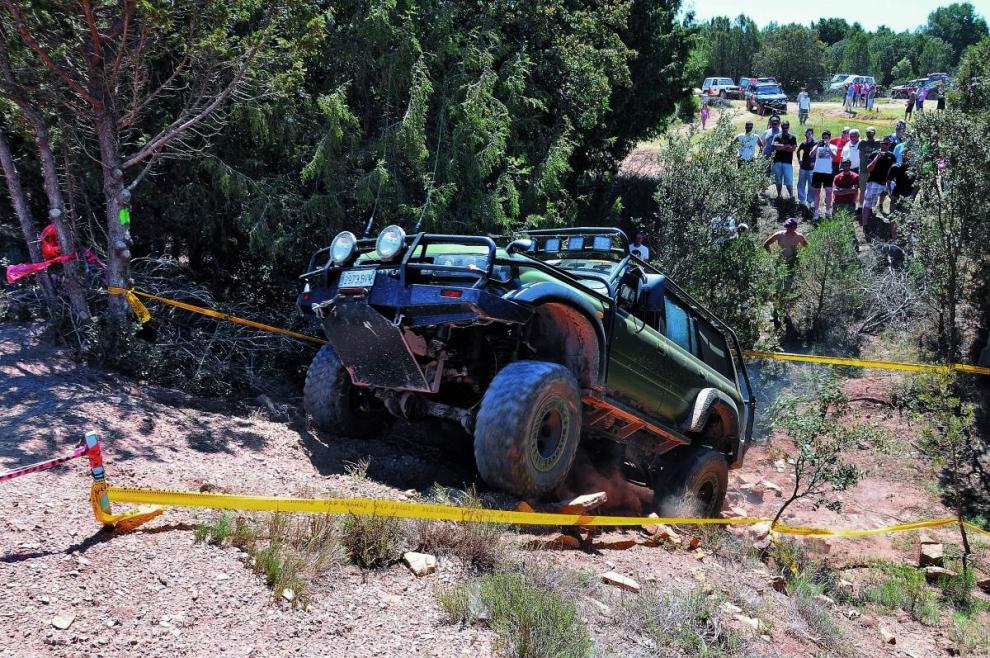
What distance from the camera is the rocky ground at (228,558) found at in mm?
3841

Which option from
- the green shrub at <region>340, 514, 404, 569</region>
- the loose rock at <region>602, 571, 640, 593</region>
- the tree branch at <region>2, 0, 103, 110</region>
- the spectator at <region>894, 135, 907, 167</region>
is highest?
the tree branch at <region>2, 0, 103, 110</region>

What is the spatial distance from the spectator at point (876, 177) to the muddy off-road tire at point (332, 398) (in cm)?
1389

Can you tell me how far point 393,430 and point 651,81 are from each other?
15.0 metres

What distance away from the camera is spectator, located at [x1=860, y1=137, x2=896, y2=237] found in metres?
17.0

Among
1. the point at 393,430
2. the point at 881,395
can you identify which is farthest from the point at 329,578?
the point at 881,395

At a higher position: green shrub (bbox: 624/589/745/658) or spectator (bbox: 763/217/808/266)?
spectator (bbox: 763/217/808/266)

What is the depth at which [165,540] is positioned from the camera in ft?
14.6

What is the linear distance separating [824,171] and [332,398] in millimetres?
14564

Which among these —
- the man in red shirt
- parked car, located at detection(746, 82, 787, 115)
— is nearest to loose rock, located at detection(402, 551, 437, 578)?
the man in red shirt

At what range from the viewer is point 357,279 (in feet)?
19.8

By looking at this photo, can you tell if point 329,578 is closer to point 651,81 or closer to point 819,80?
point 651,81

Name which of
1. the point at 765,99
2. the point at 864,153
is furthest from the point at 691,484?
the point at 765,99

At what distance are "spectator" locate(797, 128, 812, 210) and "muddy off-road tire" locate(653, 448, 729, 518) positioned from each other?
41.5ft

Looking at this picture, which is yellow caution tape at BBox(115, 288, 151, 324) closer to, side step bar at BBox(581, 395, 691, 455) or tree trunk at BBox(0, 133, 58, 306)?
tree trunk at BBox(0, 133, 58, 306)
